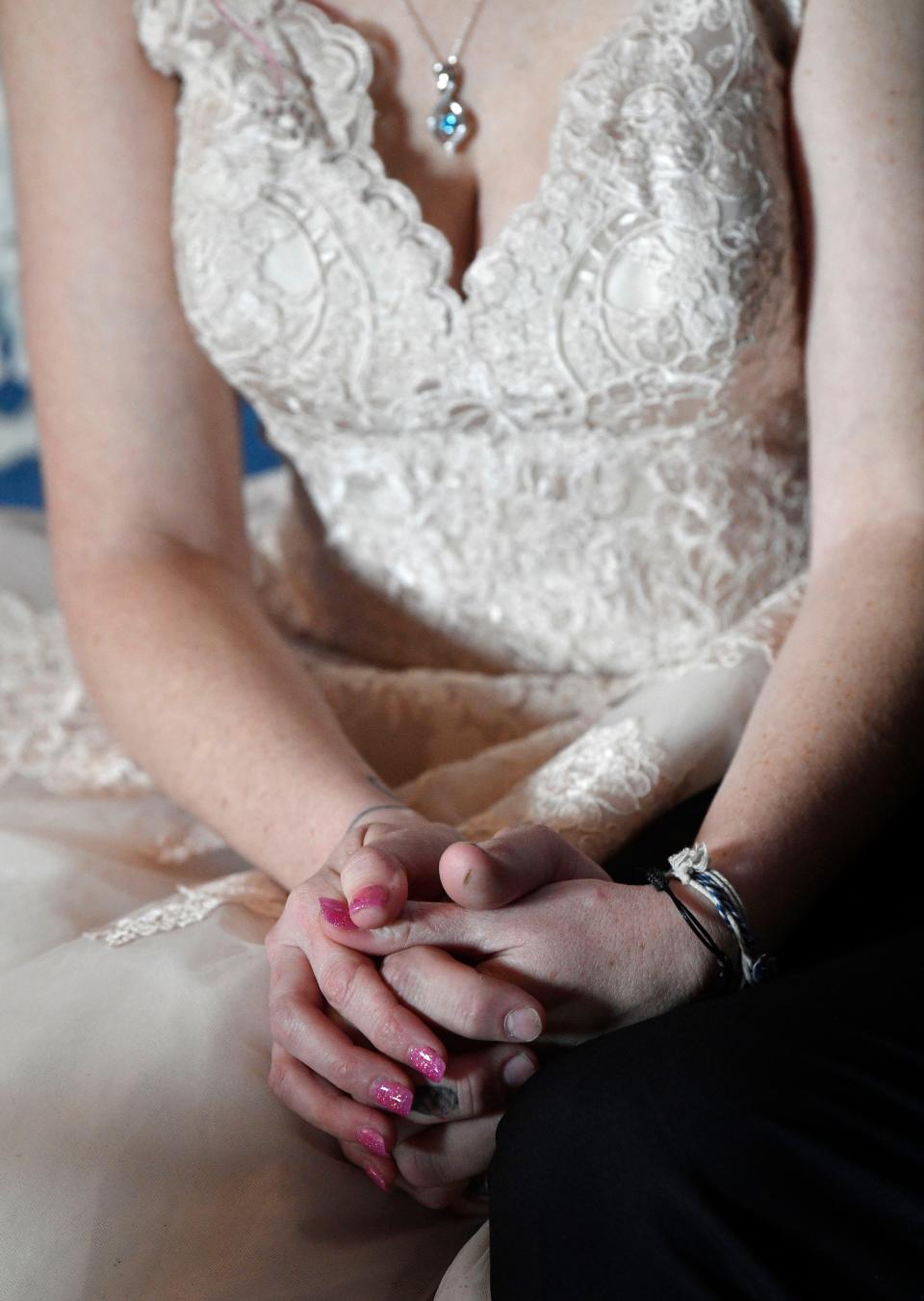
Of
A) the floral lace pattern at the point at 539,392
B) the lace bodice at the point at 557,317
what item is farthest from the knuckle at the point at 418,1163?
the lace bodice at the point at 557,317

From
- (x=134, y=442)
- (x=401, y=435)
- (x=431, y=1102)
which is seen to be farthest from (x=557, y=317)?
(x=431, y=1102)

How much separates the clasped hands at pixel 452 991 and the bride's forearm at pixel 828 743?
7 cm

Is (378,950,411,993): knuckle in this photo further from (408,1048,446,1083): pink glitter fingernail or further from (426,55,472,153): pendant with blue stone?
(426,55,472,153): pendant with blue stone

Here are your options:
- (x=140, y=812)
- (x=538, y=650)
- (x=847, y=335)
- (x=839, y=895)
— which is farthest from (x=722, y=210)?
(x=140, y=812)

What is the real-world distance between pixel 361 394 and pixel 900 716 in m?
0.49

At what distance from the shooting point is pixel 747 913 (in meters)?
0.69

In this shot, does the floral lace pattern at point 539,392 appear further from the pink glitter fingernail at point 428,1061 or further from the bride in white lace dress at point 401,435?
the pink glitter fingernail at point 428,1061

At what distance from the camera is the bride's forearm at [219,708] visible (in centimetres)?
80

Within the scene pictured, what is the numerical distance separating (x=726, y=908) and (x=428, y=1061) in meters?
0.19

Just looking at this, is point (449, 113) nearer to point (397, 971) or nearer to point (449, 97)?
point (449, 97)

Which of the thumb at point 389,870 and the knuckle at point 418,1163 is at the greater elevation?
the thumb at point 389,870

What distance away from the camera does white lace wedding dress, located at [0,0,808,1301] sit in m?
0.63

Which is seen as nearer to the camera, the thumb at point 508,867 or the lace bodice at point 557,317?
the thumb at point 508,867

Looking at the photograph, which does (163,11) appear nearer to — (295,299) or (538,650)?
(295,299)
